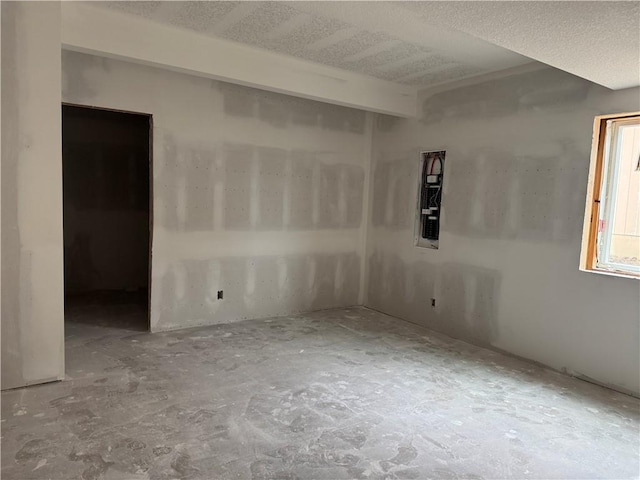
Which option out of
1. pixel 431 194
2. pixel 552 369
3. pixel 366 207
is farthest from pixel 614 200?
pixel 366 207

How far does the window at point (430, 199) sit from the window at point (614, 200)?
1655mm

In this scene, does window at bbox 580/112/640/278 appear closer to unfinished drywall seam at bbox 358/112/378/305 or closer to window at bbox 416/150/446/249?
window at bbox 416/150/446/249

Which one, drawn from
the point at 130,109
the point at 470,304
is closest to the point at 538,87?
the point at 470,304

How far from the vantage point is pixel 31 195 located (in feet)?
10.4

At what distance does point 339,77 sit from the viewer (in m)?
4.79

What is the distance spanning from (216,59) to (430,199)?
289 centimetres

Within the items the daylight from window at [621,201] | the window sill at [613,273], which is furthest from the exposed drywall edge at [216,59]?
the window sill at [613,273]

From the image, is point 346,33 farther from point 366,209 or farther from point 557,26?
point 366,209

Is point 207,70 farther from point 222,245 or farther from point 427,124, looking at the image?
point 427,124

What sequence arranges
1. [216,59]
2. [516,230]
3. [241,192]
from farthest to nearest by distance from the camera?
1. [241,192]
2. [516,230]
3. [216,59]

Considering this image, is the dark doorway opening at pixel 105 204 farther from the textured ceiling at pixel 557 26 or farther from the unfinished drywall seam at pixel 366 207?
the textured ceiling at pixel 557 26

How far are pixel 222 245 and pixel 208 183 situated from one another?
721mm

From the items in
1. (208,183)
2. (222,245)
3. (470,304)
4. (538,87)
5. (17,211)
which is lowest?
(470,304)

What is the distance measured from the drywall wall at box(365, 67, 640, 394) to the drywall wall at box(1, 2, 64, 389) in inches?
151
